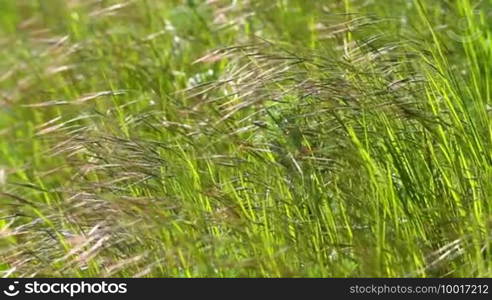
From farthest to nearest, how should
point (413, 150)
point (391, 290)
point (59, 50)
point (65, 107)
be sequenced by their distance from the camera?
point (59, 50), point (65, 107), point (413, 150), point (391, 290)

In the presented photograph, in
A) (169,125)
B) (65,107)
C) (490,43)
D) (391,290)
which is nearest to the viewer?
(391,290)

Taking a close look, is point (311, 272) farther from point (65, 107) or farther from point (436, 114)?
point (65, 107)

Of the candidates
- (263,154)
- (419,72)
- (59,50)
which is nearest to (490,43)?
(419,72)

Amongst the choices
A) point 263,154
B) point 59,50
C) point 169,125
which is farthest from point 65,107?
point 263,154

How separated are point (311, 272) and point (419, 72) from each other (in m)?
0.77

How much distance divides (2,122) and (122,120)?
1550mm

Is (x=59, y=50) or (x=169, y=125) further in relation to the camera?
(x=59, y=50)

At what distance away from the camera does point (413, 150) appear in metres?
3.43

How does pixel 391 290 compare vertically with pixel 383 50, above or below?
below

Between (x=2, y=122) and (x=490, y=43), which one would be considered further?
(x=2, y=122)

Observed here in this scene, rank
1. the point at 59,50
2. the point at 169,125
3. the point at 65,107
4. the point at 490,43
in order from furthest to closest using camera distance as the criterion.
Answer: the point at 59,50 → the point at 65,107 → the point at 490,43 → the point at 169,125

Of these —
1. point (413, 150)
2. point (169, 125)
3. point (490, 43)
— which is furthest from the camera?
point (490, 43)

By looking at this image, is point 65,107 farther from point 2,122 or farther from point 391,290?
point 391,290

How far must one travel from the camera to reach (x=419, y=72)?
11.8 ft
